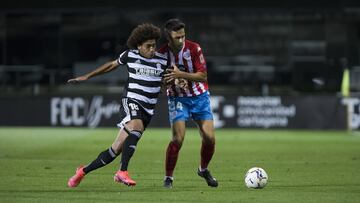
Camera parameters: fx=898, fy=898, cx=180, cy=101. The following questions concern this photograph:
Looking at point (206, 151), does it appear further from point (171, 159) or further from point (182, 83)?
point (182, 83)

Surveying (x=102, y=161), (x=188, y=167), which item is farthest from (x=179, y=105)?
(x=188, y=167)

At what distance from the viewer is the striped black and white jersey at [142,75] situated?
11.3 metres

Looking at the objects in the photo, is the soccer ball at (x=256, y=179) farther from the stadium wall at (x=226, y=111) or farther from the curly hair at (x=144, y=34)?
the stadium wall at (x=226, y=111)

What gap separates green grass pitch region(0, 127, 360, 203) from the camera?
416 inches

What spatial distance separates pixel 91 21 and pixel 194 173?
18.7 metres

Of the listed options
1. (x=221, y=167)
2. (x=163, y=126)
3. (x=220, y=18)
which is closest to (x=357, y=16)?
(x=220, y=18)

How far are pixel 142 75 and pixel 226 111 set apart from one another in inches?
607

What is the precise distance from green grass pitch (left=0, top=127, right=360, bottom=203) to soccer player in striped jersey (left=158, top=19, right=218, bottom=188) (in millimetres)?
459

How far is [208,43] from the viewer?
102 ft

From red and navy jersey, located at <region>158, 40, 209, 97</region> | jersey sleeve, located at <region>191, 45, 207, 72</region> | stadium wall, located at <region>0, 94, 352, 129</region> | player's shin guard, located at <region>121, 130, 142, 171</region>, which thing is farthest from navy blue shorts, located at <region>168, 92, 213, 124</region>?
stadium wall, located at <region>0, 94, 352, 129</region>

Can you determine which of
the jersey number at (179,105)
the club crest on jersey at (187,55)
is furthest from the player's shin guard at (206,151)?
the club crest on jersey at (187,55)

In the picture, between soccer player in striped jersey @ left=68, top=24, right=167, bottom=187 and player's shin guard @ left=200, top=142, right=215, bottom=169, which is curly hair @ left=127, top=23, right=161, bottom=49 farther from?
player's shin guard @ left=200, top=142, right=215, bottom=169

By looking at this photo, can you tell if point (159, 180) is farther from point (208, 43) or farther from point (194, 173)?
point (208, 43)

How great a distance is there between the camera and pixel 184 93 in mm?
11641
